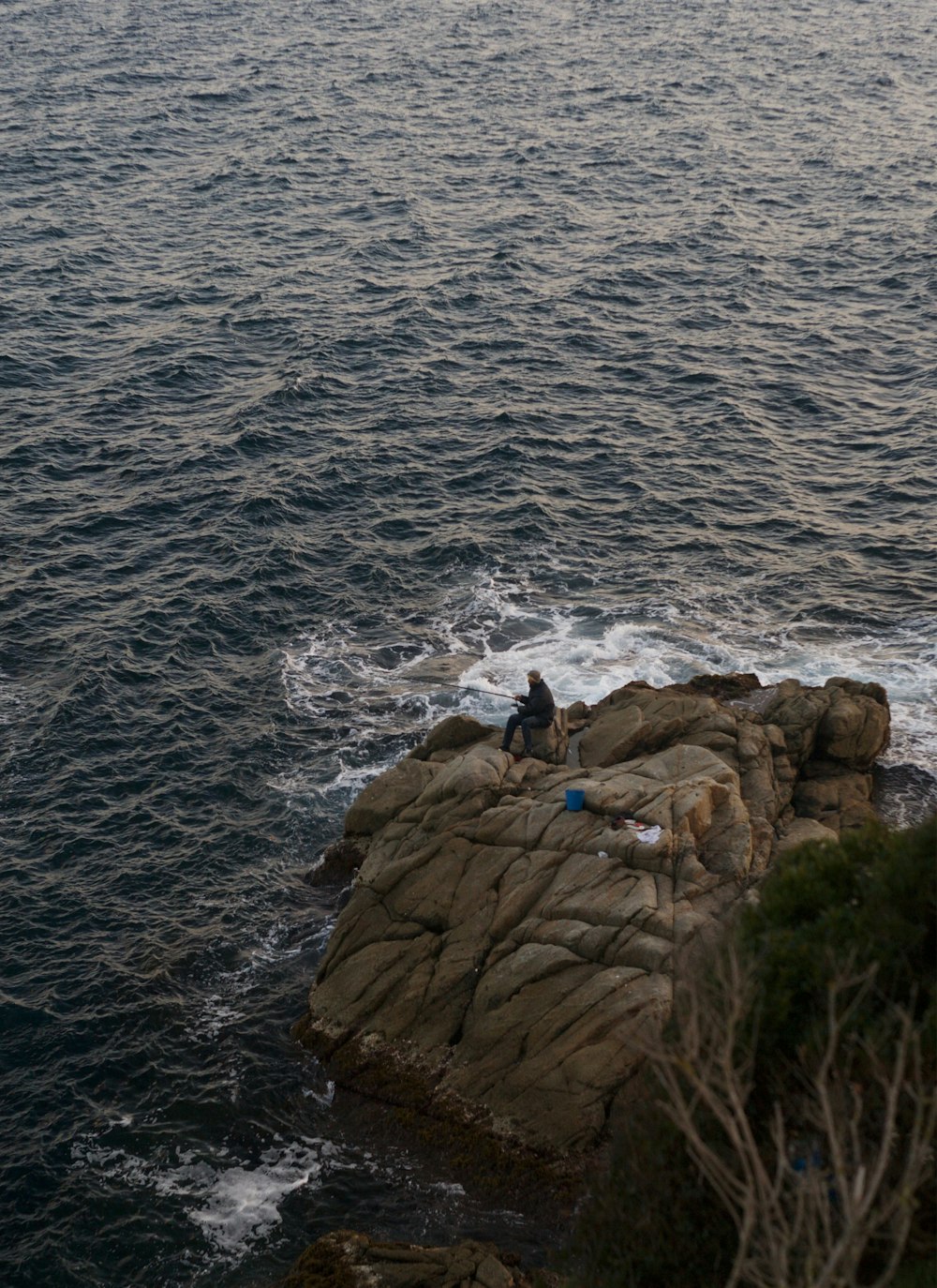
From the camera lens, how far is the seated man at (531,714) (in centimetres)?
3170

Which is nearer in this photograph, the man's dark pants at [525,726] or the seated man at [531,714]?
the seated man at [531,714]

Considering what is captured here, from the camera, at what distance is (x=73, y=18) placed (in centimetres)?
11162

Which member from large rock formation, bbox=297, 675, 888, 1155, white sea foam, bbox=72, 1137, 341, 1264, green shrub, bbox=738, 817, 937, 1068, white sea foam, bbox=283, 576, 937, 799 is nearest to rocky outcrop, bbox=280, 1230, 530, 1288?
white sea foam, bbox=72, 1137, 341, 1264

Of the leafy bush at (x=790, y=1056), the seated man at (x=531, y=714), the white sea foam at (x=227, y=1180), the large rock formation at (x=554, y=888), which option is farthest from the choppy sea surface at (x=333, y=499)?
the leafy bush at (x=790, y=1056)

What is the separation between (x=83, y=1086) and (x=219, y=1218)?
16.1 feet

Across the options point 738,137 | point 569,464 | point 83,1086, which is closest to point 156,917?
point 83,1086

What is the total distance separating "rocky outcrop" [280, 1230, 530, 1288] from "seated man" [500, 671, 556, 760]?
512 inches

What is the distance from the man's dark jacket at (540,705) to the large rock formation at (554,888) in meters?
1.32

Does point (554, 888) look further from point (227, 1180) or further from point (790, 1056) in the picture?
point (790, 1056)

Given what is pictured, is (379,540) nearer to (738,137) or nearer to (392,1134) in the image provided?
(392,1134)

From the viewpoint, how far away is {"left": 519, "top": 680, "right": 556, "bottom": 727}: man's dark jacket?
3162cm

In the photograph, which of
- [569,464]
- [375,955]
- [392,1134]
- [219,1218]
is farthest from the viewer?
[569,464]

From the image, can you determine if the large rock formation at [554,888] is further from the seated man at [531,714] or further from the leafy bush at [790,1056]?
the leafy bush at [790,1056]

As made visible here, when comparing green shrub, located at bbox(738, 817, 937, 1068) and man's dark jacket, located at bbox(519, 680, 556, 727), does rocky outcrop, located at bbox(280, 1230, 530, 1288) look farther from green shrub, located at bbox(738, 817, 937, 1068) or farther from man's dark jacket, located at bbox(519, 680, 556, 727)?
man's dark jacket, located at bbox(519, 680, 556, 727)
